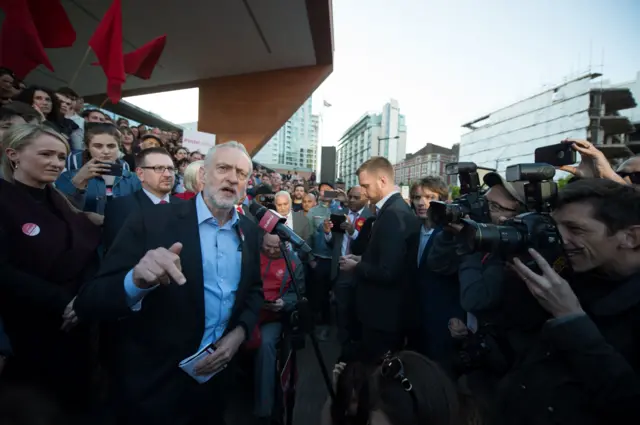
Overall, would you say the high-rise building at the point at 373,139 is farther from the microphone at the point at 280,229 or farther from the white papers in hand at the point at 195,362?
the white papers in hand at the point at 195,362

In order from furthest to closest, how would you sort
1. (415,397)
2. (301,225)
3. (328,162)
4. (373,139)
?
(373,139) < (328,162) < (301,225) < (415,397)

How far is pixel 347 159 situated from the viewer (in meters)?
137

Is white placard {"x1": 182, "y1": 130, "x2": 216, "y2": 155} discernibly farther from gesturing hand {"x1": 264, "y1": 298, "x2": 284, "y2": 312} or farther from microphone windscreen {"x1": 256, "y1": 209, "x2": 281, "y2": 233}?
microphone windscreen {"x1": 256, "y1": 209, "x2": 281, "y2": 233}

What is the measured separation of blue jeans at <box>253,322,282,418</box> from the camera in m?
2.69

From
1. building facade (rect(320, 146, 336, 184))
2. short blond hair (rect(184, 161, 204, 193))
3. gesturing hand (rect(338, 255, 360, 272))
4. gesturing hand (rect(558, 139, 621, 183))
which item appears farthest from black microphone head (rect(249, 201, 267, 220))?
building facade (rect(320, 146, 336, 184))

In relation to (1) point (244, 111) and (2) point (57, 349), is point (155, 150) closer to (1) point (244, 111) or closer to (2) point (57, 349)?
(2) point (57, 349)

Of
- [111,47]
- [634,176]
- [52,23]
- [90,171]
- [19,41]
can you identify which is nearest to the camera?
[634,176]

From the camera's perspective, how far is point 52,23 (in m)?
4.38

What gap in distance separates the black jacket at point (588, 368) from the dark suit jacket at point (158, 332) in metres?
1.48

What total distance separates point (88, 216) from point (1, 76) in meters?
3.17

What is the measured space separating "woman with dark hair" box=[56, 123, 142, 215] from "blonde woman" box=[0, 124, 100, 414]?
45cm

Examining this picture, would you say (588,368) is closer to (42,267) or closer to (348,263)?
(348,263)

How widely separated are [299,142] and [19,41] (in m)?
111

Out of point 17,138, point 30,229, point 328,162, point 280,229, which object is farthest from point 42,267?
point 328,162
